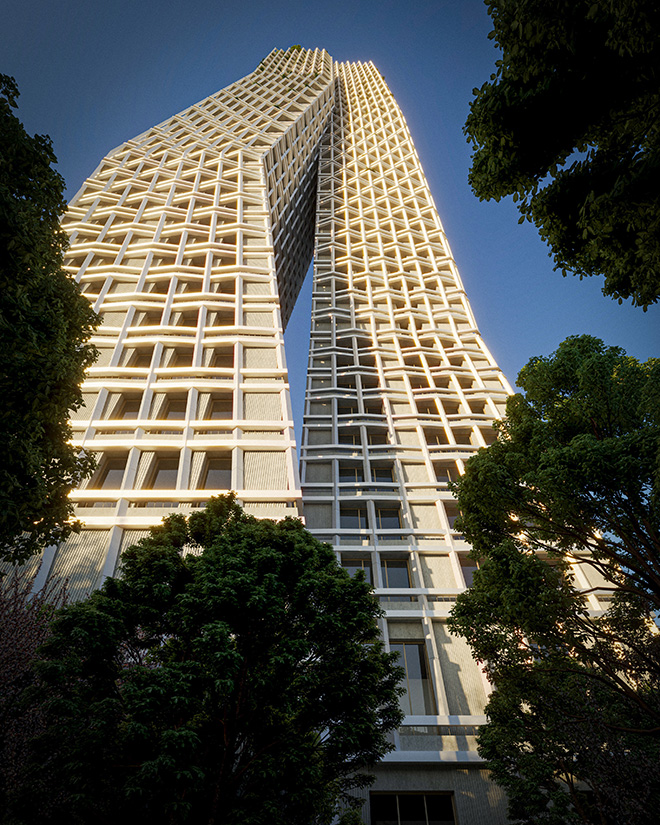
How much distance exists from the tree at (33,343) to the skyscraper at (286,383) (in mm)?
6699

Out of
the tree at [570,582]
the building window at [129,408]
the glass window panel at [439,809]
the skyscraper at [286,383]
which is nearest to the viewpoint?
the tree at [570,582]

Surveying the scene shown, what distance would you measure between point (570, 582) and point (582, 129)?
9010 millimetres

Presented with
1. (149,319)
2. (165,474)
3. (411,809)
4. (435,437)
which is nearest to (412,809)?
(411,809)

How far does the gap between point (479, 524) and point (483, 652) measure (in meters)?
2.76

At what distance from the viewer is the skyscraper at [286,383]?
53.7ft

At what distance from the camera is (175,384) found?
20.5 meters

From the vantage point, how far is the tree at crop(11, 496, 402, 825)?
686 centimetres

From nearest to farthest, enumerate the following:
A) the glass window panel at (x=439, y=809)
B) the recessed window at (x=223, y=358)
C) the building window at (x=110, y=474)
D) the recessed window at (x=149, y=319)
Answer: the glass window panel at (x=439, y=809), the building window at (x=110, y=474), the recessed window at (x=223, y=358), the recessed window at (x=149, y=319)

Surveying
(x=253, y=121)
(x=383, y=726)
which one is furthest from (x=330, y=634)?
(x=253, y=121)

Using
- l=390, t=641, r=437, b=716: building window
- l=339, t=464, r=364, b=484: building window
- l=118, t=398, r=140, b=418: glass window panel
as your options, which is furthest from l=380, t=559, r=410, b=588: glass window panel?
l=118, t=398, r=140, b=418: glass window panel

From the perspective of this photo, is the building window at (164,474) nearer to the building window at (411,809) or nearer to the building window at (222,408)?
the building window at (222,408)

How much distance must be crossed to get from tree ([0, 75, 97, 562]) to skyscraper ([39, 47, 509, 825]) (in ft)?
22.0

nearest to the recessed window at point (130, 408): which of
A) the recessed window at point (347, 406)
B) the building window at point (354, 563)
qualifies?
the building window at point (354, 563)

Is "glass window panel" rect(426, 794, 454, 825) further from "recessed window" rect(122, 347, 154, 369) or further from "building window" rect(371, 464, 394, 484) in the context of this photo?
"recessed window" rect(122, 347, 154, 369)
